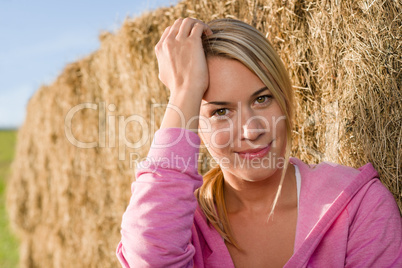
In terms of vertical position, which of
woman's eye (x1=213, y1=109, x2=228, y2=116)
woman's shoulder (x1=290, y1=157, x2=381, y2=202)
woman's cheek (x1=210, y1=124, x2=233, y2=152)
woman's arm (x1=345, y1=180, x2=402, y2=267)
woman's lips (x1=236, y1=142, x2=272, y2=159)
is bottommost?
woman's arm (x1=345, y1=180, x2=402, y2=267)

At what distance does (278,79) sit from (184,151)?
0.48m

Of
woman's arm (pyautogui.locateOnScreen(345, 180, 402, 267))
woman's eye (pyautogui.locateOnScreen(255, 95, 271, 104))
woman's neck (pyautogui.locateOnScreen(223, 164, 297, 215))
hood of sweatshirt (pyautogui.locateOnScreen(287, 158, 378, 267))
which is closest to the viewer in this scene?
woman's arm (pyautogui.locateOnScreen(345, 180, 402, 267))

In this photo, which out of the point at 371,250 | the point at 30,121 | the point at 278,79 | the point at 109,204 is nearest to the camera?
the point at 371,250

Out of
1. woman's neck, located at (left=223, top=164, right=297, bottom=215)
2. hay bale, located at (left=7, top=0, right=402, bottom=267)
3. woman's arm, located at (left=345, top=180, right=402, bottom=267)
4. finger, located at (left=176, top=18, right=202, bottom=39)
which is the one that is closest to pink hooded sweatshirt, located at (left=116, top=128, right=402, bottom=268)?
woman's arm, located at (left=345, top=180, right=402, bottom=267)

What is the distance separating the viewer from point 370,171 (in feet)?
5.29

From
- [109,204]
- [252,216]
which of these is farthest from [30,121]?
[252,216]

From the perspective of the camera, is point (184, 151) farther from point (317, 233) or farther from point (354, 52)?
point (354, 52)

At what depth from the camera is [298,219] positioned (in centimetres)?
166

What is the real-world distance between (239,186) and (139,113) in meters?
1.62

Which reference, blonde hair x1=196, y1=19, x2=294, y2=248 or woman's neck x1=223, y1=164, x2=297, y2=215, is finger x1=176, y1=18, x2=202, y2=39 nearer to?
blonde hair x1=196, y1=19, x2=294, y2=248

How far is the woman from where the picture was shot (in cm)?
145

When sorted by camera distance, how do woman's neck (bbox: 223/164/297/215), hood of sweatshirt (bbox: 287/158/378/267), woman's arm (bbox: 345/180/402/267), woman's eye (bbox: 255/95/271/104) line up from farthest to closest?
woman's neck (bbox: 223/164/297/215), woman's eye (bbox: 255/95/271/104), hood of sweatshirt (bbox: 287/158/378/267), woman's arm (bbox: 345/180/402/267)

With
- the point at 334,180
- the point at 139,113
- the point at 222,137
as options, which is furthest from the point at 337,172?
the point at 139,113

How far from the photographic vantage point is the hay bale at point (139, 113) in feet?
5.70
